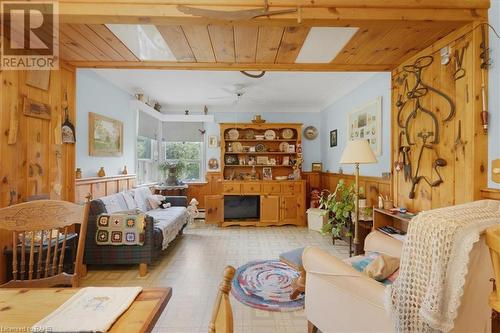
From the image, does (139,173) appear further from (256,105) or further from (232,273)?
(232,273)

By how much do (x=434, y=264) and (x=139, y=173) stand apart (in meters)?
5.09

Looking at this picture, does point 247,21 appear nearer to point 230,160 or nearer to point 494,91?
point 494,91

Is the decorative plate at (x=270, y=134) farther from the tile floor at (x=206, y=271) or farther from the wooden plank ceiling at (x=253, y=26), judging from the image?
the wooden plank ceiling at (x=253, y=26)

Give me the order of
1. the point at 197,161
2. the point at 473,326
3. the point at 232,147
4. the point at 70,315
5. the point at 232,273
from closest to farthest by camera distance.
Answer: the point at 232,273, the point at 70,315, the point at 473,326, the point at 232,147, the point at 197,161

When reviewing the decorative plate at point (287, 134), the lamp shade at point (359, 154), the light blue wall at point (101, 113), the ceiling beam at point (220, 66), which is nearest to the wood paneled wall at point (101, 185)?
the light blue wall at point (101, 113)

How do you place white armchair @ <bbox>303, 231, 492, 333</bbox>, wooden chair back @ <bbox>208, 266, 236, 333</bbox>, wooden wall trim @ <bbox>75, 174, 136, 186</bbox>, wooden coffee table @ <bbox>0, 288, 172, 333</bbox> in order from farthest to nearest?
1. wooden wall trim @ <bbox>75, 174, 136, 186</bbox>
2. white armchair @ <bbox>303, 231, 492, 333</bbox>
3. wooden coffee table @ <bbox>0, 288, 172, 333</bbox>
4. wooden chair back @ <bbox>208, 266, 236, 333</bbox>

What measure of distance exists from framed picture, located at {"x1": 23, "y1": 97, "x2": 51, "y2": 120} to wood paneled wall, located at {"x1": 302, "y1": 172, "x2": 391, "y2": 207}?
3796mm

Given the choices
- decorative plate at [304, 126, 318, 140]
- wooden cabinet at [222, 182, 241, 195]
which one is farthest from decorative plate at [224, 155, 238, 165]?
decorative plate at [304, 126, 318, 140]

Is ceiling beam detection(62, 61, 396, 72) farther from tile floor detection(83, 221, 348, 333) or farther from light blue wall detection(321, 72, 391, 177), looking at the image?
→ tile floor detection(83, 221, 348, 333)

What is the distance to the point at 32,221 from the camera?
1.35m

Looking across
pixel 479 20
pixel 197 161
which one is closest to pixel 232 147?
pixel 197 161

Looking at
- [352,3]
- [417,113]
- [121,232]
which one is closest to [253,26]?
[352,3]

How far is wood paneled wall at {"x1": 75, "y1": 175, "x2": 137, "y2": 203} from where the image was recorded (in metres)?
3.23

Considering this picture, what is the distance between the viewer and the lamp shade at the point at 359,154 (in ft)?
8.70
